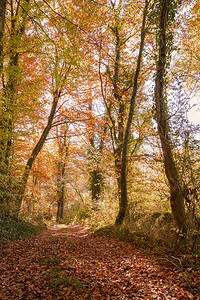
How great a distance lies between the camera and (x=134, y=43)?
33.0ft

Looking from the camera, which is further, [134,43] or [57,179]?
[57,179]

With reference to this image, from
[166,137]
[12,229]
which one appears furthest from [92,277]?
[12,229]

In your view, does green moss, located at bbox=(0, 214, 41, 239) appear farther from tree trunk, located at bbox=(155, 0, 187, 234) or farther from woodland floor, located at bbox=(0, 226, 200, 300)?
tree trunk, located at bbox=(155, 0, 187, 234)

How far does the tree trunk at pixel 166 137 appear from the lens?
4844 mm

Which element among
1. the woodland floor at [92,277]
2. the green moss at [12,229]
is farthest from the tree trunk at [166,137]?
the green moss at [12,229]

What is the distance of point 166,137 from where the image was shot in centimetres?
522

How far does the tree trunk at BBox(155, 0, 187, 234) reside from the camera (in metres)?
4.84

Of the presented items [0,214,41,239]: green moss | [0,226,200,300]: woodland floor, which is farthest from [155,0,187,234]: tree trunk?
[0,214,41,239]: green moss

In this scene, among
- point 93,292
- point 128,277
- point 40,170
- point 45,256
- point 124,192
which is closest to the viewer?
point 93,292

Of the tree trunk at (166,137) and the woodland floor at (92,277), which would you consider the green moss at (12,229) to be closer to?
the woodland floor at (92,277)

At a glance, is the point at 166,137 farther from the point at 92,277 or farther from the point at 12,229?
the point at 12,229

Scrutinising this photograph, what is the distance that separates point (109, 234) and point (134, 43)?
910cm

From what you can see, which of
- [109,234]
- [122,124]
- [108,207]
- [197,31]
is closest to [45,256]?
[109,234]

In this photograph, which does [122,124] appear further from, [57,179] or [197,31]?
[57,179]
